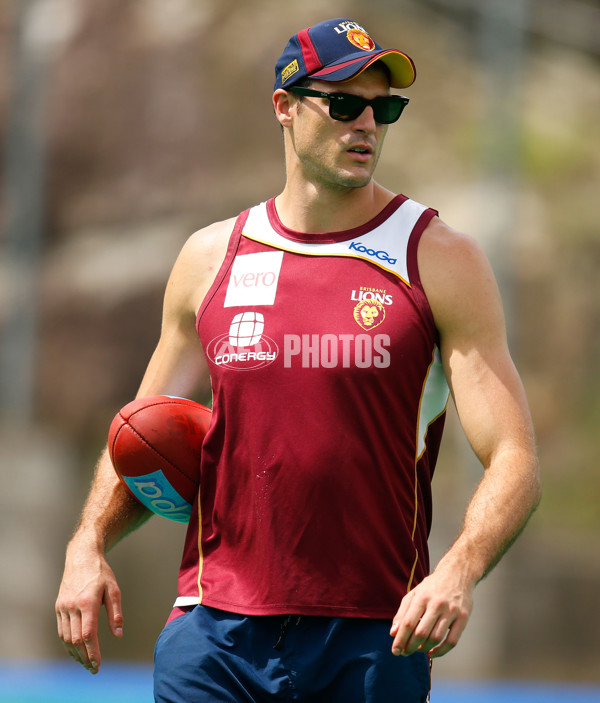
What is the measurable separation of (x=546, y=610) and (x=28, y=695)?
3.98 metres

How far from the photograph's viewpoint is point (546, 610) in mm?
9305

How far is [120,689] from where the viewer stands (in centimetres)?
777

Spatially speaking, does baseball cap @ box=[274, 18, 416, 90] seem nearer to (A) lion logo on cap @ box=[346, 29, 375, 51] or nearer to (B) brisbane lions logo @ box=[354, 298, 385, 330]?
(A) lion logo on cap @ box=[346, 29, 375, 51]

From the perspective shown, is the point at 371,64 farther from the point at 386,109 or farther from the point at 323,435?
the point at 323,435

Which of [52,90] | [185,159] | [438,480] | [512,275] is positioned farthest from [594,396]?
[52,90]

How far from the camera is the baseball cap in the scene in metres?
3.63

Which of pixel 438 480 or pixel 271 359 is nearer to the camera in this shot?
pixel 271 359

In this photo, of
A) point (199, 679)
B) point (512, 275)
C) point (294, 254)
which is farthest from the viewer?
point (512, 275)

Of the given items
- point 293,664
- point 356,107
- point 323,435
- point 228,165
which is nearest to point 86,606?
point 293,664

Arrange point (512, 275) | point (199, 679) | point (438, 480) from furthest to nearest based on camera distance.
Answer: point (438, 480)
point (512, 275)
point (199, 679)

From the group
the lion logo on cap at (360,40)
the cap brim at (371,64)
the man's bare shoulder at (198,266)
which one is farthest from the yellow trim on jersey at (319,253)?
the lion logo on cap at (360,40)

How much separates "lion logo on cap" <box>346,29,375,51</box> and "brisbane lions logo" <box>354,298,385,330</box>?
81cm

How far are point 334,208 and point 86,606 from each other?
1.40 meters

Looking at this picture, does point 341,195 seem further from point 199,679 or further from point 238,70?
point 238,70
